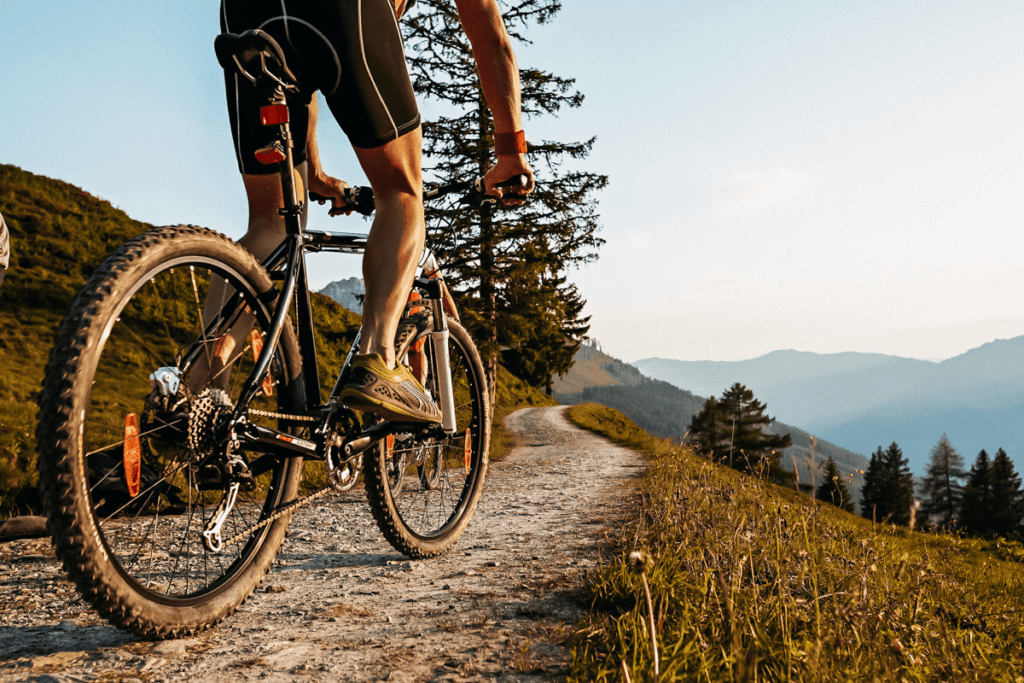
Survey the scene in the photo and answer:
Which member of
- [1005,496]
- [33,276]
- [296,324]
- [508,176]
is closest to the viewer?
[296,324]

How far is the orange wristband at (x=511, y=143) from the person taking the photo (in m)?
2.89

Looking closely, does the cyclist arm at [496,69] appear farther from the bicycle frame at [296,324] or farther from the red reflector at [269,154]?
the red reflector at [269,154]

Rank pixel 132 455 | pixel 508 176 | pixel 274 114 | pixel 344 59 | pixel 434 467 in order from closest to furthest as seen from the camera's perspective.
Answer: pixel 132 455 < pixel 274 114 < pixel 344 59 < pixel 508 176 < pixel 434 467

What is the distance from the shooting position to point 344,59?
2.06 m

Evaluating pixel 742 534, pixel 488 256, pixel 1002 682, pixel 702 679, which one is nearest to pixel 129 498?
pixel 702 679

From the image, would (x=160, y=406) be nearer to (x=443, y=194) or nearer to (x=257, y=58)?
(x=257, y=58)

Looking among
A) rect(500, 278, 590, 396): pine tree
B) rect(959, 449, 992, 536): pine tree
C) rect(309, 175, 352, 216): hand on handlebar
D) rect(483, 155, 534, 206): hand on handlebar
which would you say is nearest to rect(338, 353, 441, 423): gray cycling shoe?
rect(309, 175, 352, 216): hand on handlebar

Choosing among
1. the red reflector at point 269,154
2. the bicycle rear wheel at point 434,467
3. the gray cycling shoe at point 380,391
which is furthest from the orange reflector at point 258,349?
the bicycle rear wheel at point 434,467

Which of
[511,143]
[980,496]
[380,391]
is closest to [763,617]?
[380,391]

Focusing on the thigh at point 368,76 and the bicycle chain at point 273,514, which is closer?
the bicycle chain at point 273,514

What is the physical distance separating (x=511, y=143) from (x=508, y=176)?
0.50 ft

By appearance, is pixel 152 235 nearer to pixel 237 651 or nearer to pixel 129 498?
pixel 129 498

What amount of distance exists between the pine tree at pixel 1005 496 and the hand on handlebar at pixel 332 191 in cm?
6418

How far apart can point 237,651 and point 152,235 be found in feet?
3.96
